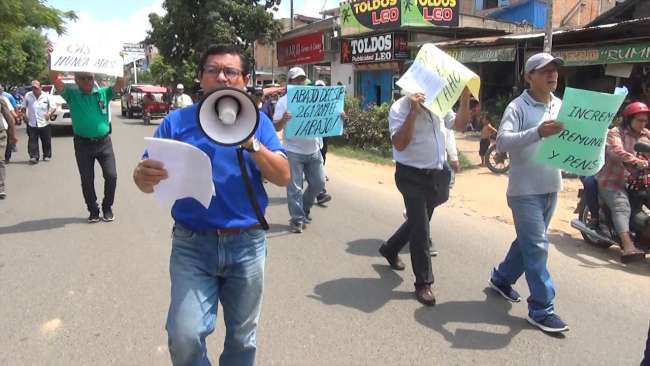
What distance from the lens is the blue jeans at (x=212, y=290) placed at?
2230mm

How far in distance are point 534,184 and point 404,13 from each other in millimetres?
18858

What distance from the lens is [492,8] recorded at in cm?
3147

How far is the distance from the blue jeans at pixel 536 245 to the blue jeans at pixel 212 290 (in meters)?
1.96

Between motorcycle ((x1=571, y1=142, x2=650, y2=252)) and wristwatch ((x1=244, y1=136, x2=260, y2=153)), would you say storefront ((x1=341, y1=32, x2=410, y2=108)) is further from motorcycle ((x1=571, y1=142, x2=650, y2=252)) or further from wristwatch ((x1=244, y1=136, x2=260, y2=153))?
wristwatch ((x1=244, y1=136, x2=260, y2=153))

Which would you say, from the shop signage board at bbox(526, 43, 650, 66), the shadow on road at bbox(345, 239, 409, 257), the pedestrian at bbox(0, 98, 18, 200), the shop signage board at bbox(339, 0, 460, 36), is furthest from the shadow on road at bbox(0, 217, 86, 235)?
the shop signage board at bbox(339, 0, 460, 36)

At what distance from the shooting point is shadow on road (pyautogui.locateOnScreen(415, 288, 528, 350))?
11.6 feet

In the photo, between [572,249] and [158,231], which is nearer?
[572,249]

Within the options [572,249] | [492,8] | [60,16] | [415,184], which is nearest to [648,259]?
[572,249]

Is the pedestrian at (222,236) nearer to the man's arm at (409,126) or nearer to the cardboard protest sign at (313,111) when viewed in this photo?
the man's arm at (409,126)

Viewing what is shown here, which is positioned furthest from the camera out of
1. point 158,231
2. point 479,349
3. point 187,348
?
point 158,231

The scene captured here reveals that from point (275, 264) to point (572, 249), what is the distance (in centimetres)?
305

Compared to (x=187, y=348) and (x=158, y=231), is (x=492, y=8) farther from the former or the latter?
(x=187, y=348)

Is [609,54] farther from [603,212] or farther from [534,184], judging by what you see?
[534,184]

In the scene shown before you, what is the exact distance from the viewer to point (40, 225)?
6508 millimetres
